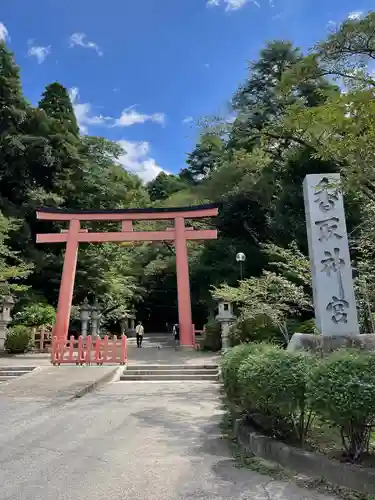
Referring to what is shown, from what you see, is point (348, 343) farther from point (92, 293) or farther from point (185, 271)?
point (92, 293)

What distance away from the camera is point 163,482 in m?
3.37

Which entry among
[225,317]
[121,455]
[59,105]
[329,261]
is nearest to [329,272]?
[329,261]

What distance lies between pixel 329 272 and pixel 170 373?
5943 mm

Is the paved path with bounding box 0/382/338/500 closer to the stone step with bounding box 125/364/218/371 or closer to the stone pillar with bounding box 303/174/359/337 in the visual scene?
the stone pillar with bounding box 303/174/359/337

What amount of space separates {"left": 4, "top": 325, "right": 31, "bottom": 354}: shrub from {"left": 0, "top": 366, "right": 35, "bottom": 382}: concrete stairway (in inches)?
147

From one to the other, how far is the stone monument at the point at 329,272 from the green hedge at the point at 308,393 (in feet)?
7.66

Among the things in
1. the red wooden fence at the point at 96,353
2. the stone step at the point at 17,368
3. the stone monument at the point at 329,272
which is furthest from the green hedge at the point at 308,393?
the stone step at the point at 17,368

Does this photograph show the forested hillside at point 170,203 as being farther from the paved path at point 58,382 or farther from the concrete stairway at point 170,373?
the paved path at point 58,382

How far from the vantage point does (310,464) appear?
3.35 metres

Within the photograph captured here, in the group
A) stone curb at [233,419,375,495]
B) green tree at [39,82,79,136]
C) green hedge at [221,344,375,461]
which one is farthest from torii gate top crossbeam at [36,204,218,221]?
stone curb at [233,419,375,495]

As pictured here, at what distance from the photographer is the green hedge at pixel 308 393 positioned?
3.06 meters

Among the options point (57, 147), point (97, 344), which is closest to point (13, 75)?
point (57, 147)

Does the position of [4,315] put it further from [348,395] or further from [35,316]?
[348,395]

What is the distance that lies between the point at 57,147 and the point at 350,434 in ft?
72.2
